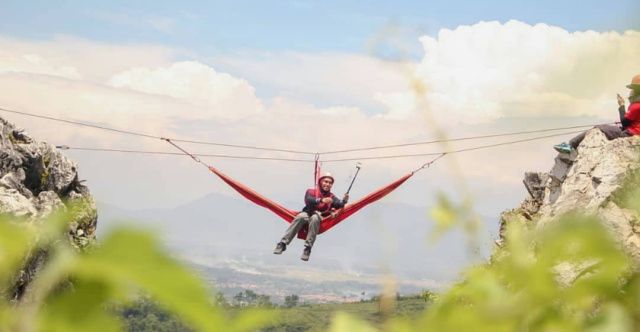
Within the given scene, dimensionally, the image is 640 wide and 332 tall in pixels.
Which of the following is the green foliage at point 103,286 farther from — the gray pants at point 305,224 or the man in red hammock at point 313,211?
the gray pants at point 305,224

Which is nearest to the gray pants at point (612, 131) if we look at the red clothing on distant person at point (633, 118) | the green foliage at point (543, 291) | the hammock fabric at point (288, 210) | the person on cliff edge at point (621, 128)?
the person on cliff edge at point (621, 128)

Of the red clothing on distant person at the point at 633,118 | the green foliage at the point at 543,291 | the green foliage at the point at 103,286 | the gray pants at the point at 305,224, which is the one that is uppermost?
the red clothing on distant person at the point at 633,118

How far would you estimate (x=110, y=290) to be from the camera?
27 centimetres

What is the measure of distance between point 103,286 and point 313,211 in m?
16.1

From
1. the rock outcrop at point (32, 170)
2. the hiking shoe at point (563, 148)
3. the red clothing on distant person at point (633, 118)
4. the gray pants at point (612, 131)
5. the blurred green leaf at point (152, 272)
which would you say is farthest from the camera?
the rock outcrop at point (32, 170)

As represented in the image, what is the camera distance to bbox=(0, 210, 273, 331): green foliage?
248 millimetres

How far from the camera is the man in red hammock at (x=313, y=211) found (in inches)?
621

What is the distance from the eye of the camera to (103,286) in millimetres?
272

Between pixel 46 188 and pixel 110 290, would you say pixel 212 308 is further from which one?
pixel 46 188

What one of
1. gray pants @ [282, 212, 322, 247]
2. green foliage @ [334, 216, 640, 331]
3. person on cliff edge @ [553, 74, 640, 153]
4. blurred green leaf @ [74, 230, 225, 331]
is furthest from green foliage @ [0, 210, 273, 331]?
gray pants @ [282, 212, 322, 247]

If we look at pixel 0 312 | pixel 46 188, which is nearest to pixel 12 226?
pixel 0 312

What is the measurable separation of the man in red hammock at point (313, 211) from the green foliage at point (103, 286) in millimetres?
15032

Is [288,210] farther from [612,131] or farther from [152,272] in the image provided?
[152,272]

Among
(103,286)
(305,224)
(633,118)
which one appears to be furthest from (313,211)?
(103,286)
